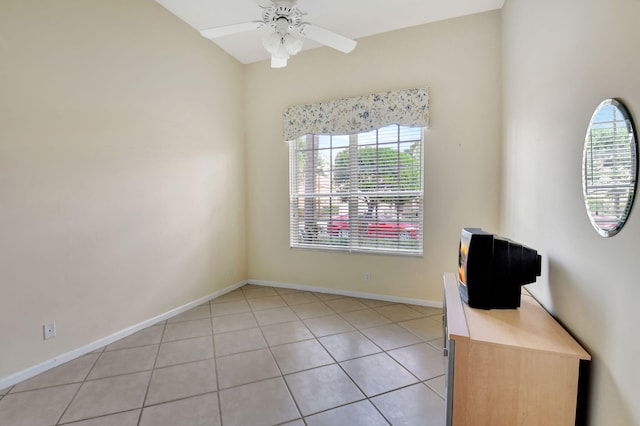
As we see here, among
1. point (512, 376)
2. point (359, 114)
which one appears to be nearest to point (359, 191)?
point (359, 114)

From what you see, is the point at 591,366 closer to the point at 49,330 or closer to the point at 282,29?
the point at 282,29

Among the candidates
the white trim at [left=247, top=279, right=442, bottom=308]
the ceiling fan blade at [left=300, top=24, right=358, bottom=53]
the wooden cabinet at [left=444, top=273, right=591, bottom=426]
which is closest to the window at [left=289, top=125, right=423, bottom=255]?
the white trim at [left=247, top=279, right=442, bottom=308]

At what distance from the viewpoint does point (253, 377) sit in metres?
2.09

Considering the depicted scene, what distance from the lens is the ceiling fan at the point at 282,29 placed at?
221 centimetres

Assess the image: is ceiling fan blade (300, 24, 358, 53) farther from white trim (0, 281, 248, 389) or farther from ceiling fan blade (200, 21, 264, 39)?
white trim (0, 281, 248, 389)

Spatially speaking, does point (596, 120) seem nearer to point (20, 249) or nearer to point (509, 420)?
point (509, 420)

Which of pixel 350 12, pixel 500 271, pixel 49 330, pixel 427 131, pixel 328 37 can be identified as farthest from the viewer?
pixel 427 131

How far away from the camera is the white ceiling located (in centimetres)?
292

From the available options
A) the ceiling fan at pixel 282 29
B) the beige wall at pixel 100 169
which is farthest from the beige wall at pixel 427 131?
the ceiling fan at pixel 282 29

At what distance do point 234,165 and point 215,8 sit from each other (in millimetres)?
1839

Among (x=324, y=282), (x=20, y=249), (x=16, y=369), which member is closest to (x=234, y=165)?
(x=324, y=282)

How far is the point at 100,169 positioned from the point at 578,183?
11.0 ft

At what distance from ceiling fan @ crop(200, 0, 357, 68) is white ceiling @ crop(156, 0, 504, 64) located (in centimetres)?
53

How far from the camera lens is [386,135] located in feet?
11.5
